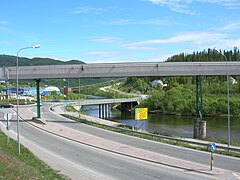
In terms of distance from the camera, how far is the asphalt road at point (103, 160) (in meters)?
18.6

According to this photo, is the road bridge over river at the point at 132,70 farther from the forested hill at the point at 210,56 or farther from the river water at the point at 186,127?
the forested hill at the point at 210,56

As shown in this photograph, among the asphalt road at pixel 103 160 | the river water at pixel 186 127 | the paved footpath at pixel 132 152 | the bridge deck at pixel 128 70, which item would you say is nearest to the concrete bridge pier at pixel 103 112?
the river water at pixel 186 127

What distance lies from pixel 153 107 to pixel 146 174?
86.3 meters

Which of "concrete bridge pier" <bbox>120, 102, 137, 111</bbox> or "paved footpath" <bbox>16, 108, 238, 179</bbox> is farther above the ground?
"paved footpath" <bbox>16, 108, 238, 179</bbox>

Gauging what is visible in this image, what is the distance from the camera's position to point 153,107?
10438 cm

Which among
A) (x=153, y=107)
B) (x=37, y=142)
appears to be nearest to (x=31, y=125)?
(x=37, y=142)

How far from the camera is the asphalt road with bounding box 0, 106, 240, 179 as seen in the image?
18.6m

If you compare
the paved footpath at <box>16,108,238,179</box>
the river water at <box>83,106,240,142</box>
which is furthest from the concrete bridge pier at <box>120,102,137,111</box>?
the paved footpath at <box>16,108,238,179</box>

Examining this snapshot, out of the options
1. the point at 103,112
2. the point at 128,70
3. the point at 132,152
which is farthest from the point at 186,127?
the point at 103,112

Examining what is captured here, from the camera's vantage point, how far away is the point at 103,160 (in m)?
22.8

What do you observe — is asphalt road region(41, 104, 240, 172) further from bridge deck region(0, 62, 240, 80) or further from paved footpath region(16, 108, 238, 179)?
bridge deck region(0, 62, 240, 80)

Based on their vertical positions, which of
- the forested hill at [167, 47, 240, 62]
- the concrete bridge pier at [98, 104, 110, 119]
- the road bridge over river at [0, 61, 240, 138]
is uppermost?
the forested hill at [167, 47, 240, 62]

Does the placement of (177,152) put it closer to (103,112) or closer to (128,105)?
(103,112)

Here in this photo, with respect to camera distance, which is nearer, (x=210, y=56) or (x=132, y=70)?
(x=132, y=70)
